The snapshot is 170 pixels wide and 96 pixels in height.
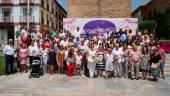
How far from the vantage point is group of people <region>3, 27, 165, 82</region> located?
18812 millimetres

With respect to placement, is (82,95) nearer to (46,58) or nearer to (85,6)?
(46,58)

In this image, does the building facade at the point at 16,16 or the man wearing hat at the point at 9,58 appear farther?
the building facade at the point at 16,16

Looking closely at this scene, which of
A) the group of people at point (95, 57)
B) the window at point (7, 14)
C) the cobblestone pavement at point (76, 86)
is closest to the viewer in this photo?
the cobblestone pavement at point (76, 86)

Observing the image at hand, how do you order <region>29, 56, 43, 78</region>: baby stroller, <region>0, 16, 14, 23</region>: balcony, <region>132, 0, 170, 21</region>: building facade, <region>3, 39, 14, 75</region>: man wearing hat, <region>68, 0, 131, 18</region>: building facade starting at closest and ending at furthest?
<region>29, 56, 43, 78</region>: baby stroller, <region>3, 39, 14, 75</region>: man wearing hat, <region>68, 0, 131, 18</region>: building facade, <region>132, 0, 170, 21</region>: building facade, <region>0, 16, 14, 23</region>: balcony

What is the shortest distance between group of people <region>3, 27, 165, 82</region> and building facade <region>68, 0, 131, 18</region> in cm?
1007

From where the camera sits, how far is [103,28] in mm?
27156

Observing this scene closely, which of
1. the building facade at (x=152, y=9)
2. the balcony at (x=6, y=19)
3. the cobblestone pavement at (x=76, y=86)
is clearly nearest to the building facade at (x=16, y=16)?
the balcony at (x=6, y=19)

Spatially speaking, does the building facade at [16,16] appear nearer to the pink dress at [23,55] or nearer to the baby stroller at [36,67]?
the pink dress at [23,55]

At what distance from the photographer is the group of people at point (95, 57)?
1881cm

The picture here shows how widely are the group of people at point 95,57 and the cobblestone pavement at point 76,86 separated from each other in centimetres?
60

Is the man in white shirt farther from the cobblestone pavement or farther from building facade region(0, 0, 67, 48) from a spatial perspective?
building facade region(0, 0, 67, 48)

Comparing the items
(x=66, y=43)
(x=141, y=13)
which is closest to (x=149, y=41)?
(x=66, y=43)

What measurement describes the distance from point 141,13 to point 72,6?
4207 cm

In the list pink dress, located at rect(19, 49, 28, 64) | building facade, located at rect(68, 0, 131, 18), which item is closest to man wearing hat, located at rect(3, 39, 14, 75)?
pink dress, located at rect(19, 49, 28, 64)
